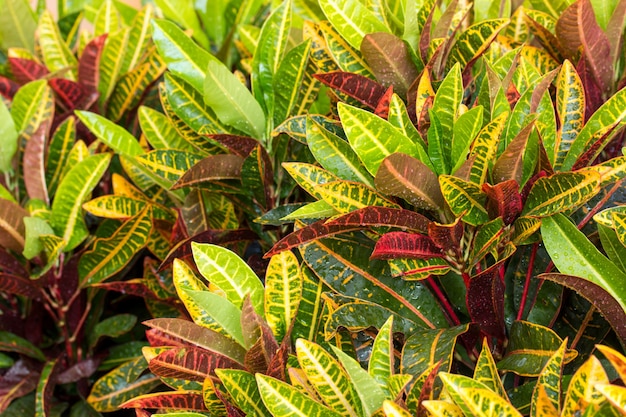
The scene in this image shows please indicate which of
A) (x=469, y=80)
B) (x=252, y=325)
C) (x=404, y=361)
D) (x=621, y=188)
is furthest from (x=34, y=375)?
(x=621, y=188)

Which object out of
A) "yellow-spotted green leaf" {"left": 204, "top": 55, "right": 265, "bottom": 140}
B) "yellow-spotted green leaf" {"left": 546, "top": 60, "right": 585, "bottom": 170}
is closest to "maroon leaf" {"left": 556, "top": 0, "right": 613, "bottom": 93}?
"yellow-spotted green leaf" {"left": 546, "top": 60, "right": 585, "bottom": 170}

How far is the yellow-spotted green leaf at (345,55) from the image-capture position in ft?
Answer: 3.38

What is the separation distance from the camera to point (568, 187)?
0.74m

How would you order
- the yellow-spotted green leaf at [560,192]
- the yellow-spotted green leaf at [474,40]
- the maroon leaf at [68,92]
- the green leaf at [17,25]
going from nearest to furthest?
the yellow-spotted green leaf at [560,192]
the yellow-spotted green leaf at [474,40]
the maroon leaf at [68,92]
the green leaf at [17,25]

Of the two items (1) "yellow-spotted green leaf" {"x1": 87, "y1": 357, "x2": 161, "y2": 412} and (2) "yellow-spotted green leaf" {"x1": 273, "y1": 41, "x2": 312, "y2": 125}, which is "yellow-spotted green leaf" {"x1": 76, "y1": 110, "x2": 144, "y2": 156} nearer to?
(2) "yellow-spotted green leaf" {"x1": 273, "y1": 41, "x2": 312, "y2": 125}

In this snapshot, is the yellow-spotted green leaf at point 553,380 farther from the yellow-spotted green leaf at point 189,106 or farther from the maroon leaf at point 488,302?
the yellow-spotted green leaf at point 189,106

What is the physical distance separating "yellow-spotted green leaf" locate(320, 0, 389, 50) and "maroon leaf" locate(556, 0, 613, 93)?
26 centimetres

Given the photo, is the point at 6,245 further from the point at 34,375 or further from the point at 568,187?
the point at 568,187

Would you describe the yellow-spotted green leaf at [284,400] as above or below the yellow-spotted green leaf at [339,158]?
below

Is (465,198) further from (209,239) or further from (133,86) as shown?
(133,86)

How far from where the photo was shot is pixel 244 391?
78 cm

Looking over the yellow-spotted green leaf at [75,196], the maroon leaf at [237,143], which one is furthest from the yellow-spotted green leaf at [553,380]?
the yellow-spotted green leaf at [75,196]

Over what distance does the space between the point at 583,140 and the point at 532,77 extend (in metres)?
0.14

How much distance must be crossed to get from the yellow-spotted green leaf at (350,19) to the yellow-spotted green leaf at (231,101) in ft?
0.55
